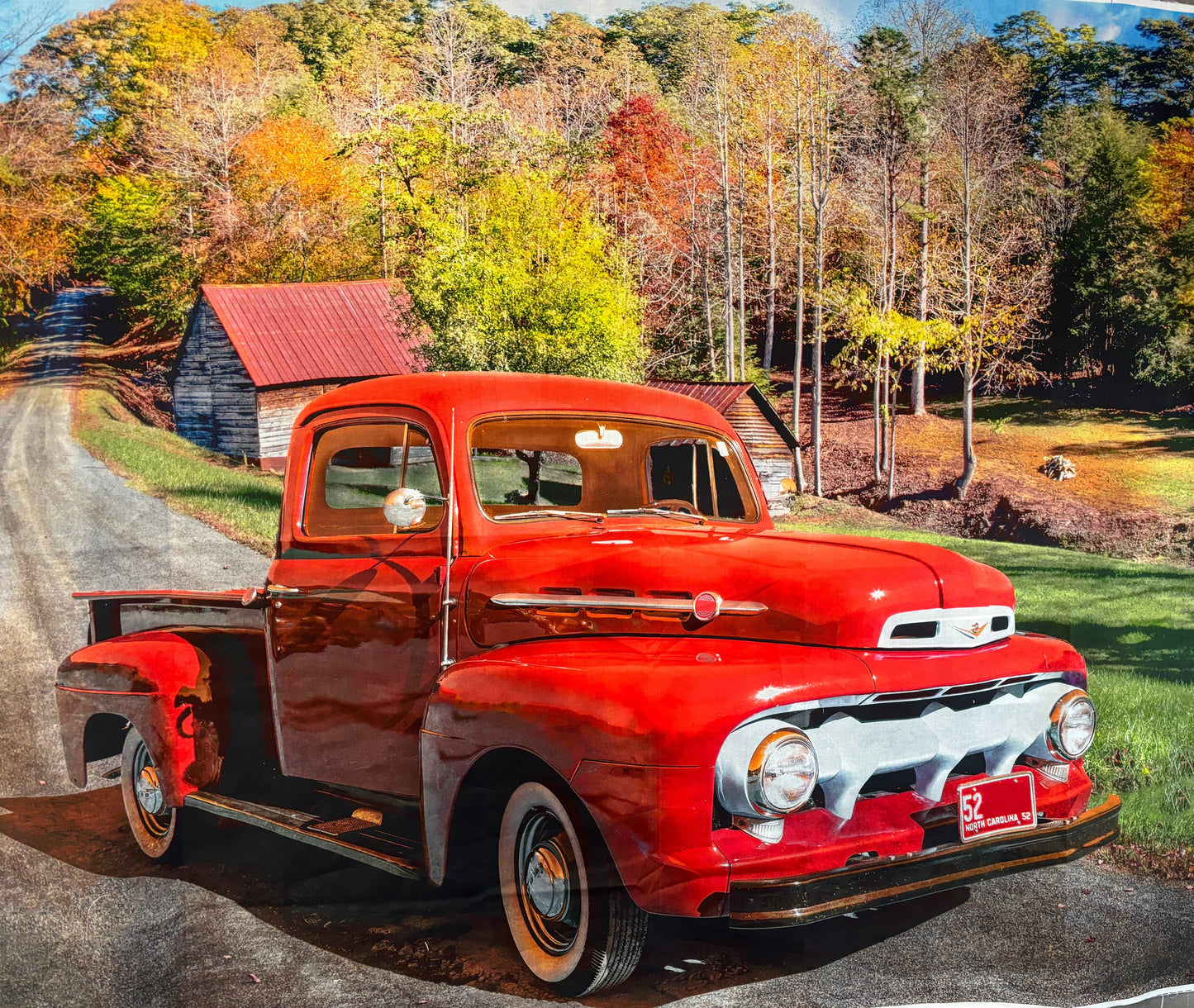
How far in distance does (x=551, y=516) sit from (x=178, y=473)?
1112 millimetres

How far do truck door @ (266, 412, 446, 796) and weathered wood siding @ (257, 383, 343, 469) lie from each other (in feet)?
0.49

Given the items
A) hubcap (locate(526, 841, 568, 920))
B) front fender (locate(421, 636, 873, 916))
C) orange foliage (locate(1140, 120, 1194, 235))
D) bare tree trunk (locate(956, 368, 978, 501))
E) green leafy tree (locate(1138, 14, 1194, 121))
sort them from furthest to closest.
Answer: green leafy tree (locate(1138, 14, 1194, 121)), orange foliage (locate(1140, 120, 1194, 235)), bare tree trunk (locate(956, 368, 978, 501)), hubcap (locate(526, 841, 568, 920)), front fender (locate(421, 636, 873, 916))

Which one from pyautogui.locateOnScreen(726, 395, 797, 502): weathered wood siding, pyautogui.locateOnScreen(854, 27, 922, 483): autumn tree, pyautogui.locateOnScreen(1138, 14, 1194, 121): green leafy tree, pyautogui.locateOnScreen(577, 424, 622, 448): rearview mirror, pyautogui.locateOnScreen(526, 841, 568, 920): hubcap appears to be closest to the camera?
pyautogui.locateOnScreen(526, 841, 568, 920): hubcap

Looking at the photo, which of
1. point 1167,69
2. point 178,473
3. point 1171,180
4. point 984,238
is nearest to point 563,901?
point 178,473

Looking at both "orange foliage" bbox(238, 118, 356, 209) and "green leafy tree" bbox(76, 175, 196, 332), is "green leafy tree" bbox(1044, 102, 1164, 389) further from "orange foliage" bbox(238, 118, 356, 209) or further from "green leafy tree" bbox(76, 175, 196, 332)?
"green leafy tree" bbox(76, 175, 196, 332)

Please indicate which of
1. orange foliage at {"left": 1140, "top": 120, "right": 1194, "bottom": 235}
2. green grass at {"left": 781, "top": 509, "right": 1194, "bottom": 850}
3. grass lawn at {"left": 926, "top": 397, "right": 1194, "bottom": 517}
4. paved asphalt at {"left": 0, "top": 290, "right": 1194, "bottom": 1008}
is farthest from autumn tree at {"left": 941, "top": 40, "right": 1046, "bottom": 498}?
paved asphalt at {"left": 0, "top": 290, "right": 1194, "bottom": 1008}

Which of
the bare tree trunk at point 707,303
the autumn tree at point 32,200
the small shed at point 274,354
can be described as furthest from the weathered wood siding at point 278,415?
the bare tree trunk at point 707,303

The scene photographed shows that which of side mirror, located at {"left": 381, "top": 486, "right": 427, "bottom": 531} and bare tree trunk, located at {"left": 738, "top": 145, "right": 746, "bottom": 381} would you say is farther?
bare tree trunk, located at {"left": 738, "top": 145, "right": 746, "bottom": 381}

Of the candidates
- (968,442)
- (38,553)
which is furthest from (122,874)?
(968,442)

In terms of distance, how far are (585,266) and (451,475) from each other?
43.9 inches

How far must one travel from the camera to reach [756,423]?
3.58 metres

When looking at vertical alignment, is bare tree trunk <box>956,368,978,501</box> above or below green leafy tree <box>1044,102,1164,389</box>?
below

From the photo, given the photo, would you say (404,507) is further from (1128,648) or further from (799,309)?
(1128,648)

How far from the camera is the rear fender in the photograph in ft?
9.13
